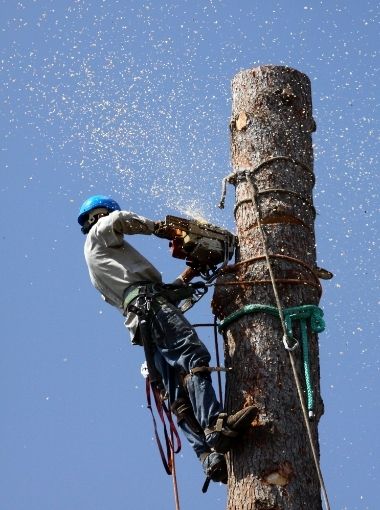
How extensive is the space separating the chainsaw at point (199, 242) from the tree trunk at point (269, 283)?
14 cm

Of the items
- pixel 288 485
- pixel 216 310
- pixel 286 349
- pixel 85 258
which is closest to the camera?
pixel 288 485

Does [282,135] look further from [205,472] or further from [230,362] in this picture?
[205,472]

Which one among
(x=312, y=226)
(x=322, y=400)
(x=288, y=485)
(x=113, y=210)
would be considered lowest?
(x=288, y=485)

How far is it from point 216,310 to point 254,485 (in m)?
1.16

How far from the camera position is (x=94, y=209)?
7480 mm

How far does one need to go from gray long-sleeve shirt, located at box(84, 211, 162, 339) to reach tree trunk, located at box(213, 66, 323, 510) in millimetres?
596

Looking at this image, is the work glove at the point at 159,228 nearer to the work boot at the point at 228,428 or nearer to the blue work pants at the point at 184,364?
the blue work pants at the point at 184,364

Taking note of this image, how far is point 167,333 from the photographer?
6.52 meters

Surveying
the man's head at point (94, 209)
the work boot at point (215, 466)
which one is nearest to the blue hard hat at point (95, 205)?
the man's head at point (94, 209)

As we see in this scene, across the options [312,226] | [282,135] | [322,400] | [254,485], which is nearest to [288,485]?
[254,485]

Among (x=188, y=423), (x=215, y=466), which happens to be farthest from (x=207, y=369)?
(x=215, y=466)

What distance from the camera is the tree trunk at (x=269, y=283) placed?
5777 millimetres

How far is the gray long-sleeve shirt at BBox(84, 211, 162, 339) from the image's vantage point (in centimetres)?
691

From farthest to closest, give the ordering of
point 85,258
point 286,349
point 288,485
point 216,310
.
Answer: point 85,258 < point 216,310 < point 286,349 < point 288,485
